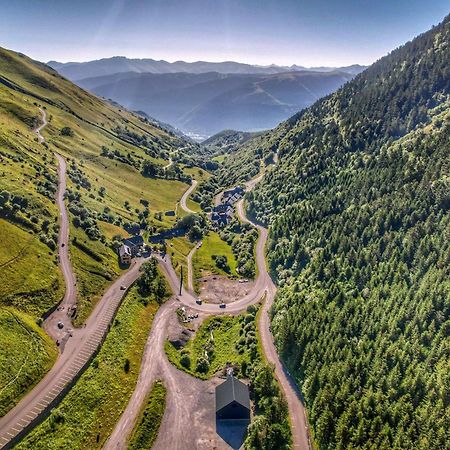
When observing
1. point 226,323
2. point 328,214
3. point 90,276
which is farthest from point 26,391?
point 328,214

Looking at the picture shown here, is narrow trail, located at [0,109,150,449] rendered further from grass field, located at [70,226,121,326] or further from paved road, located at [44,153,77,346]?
grass field, located at [70,226,121,326]

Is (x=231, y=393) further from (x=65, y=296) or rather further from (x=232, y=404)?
(x=65, y=296)

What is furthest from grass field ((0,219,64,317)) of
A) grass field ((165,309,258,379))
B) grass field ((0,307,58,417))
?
grass field ((165,309,258,379))

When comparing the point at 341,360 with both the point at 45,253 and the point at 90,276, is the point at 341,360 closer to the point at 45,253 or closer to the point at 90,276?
the point at 90,276

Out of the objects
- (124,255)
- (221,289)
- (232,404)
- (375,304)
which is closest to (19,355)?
(232,404)

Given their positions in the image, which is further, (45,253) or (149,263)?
(149,263)

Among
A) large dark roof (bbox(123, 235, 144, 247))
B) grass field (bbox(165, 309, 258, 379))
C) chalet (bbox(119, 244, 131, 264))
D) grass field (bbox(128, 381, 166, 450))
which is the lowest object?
grass field (bbox(128, 381, 166, 450))

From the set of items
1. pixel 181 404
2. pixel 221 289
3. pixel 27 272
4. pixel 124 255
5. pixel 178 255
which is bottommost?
pixel 181 404
